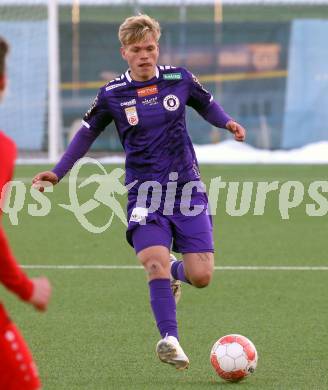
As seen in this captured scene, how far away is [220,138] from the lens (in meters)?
23.6

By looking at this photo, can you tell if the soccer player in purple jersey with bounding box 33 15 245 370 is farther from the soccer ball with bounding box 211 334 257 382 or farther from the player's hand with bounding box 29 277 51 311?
the player's hand with bounding box 29 277 51 311

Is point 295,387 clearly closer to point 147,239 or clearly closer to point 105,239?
point 147,239

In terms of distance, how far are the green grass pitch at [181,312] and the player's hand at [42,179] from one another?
0.95 m

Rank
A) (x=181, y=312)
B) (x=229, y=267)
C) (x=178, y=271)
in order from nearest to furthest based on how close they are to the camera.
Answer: (x=178, y=271) < (x=181, y=312) < (x=229, y=267)

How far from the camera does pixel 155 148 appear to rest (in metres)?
6.68

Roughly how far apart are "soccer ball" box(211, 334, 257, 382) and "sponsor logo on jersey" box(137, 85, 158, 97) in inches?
59.6

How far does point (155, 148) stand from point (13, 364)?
9.30 ft

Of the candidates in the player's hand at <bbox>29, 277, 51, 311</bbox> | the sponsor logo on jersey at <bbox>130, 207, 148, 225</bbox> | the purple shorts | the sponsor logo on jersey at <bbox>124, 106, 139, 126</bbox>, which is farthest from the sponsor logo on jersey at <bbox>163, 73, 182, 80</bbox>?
the player's hand at <bbox>29, 277, 51, 311</bbox>

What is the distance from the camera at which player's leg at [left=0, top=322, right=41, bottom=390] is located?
13.1 feet

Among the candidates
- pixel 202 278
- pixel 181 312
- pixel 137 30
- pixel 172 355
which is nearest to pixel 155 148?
pixel 137 30

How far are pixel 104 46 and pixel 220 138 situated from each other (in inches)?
119

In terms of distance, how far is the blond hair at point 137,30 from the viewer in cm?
655

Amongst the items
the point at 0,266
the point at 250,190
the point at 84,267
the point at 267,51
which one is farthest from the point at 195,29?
the point at 0,266

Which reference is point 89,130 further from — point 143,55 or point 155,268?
point 155,268
